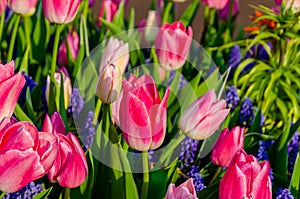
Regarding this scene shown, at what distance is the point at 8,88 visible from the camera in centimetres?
93

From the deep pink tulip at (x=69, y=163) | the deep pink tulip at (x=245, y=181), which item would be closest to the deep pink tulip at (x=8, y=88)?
the deep pink tulip at (x=69, y=163)

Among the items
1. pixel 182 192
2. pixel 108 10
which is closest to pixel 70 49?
pixel 108 10

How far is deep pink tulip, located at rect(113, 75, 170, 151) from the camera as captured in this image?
92 cm

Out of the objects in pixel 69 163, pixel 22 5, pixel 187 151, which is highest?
pixel 22 5

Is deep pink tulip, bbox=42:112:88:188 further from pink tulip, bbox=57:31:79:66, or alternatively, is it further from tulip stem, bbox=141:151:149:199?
pink tulip, bbox=57:31:79:66

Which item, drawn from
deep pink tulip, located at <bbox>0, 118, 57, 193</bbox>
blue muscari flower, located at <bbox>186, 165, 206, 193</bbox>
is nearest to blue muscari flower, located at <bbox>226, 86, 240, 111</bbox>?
blue muscari flower, located at <bbox>186, 165, 206, 193</bbox>

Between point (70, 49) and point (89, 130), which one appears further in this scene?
point (70, 49)

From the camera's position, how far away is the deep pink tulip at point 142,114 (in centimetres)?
92

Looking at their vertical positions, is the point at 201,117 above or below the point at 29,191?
above

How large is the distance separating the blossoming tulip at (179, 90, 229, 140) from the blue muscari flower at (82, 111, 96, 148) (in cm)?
18

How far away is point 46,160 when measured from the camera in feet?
2.75

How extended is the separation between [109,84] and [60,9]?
221 mm

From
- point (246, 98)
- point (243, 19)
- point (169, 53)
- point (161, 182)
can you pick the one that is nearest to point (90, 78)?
point (169, 53)

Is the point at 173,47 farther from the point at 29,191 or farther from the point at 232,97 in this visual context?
the point at 29,191
